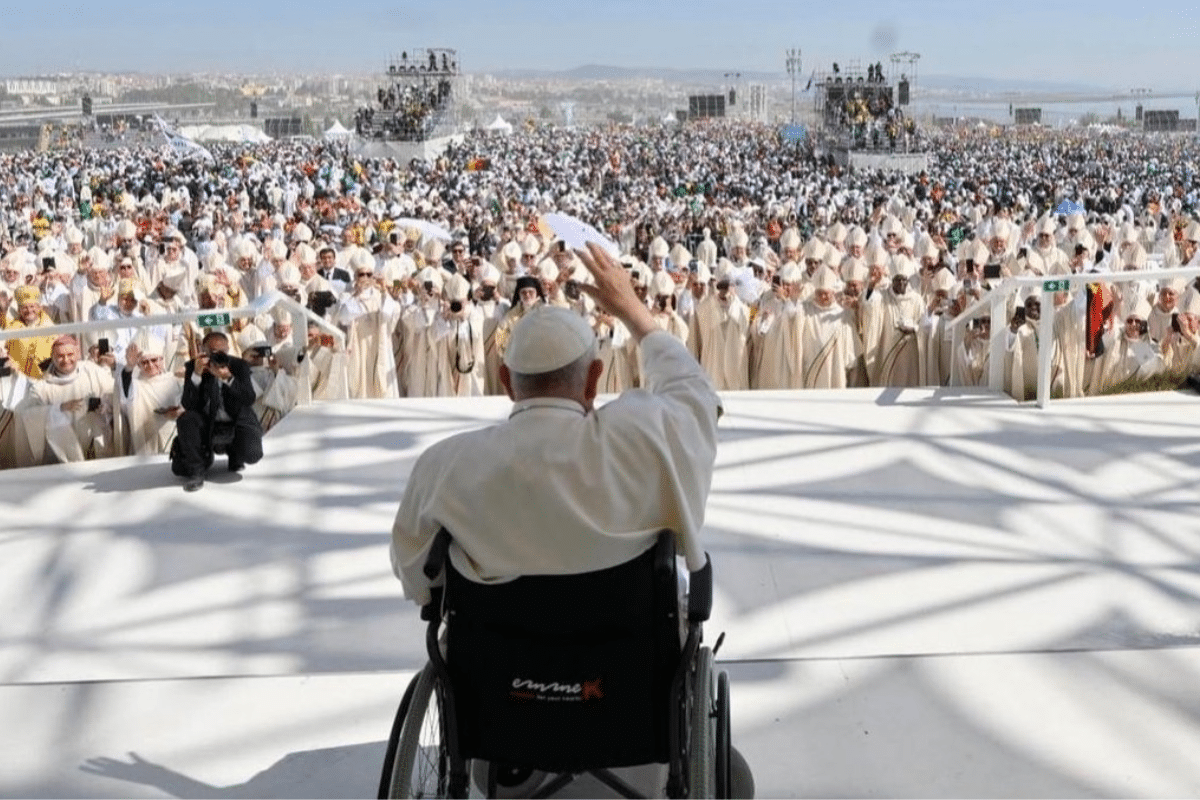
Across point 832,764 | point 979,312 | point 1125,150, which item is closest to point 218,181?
point 979,312

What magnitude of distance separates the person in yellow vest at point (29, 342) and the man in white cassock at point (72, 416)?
1.32 meters

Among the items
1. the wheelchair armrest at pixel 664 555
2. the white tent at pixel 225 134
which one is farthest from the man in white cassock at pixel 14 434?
the white tent at pixel 225 134

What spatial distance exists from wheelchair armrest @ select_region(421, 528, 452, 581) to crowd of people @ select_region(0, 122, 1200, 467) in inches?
30.2

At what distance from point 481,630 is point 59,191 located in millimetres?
36762

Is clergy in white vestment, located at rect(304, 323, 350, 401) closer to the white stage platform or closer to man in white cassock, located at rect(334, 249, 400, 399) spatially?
man in white cassock, located at rect(334, 249, 400, 399)

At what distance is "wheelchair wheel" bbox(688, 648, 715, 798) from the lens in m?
2.64

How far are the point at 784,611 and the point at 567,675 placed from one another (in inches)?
76.9

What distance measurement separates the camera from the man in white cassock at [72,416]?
6.61 metres

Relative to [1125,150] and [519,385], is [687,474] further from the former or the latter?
[1125,150]

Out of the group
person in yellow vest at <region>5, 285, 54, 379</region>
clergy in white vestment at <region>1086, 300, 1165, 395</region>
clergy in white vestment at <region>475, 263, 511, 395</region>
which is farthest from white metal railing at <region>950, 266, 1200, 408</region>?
person in yellow vest at <region>5, 285, 54, 379</region>

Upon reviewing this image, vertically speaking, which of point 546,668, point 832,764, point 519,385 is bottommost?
point 832,764

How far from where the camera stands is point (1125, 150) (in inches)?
2527

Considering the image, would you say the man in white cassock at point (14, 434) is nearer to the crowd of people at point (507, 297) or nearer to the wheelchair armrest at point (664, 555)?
the crowd of people at point (507, 297)

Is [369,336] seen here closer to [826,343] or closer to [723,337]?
[723,337]
